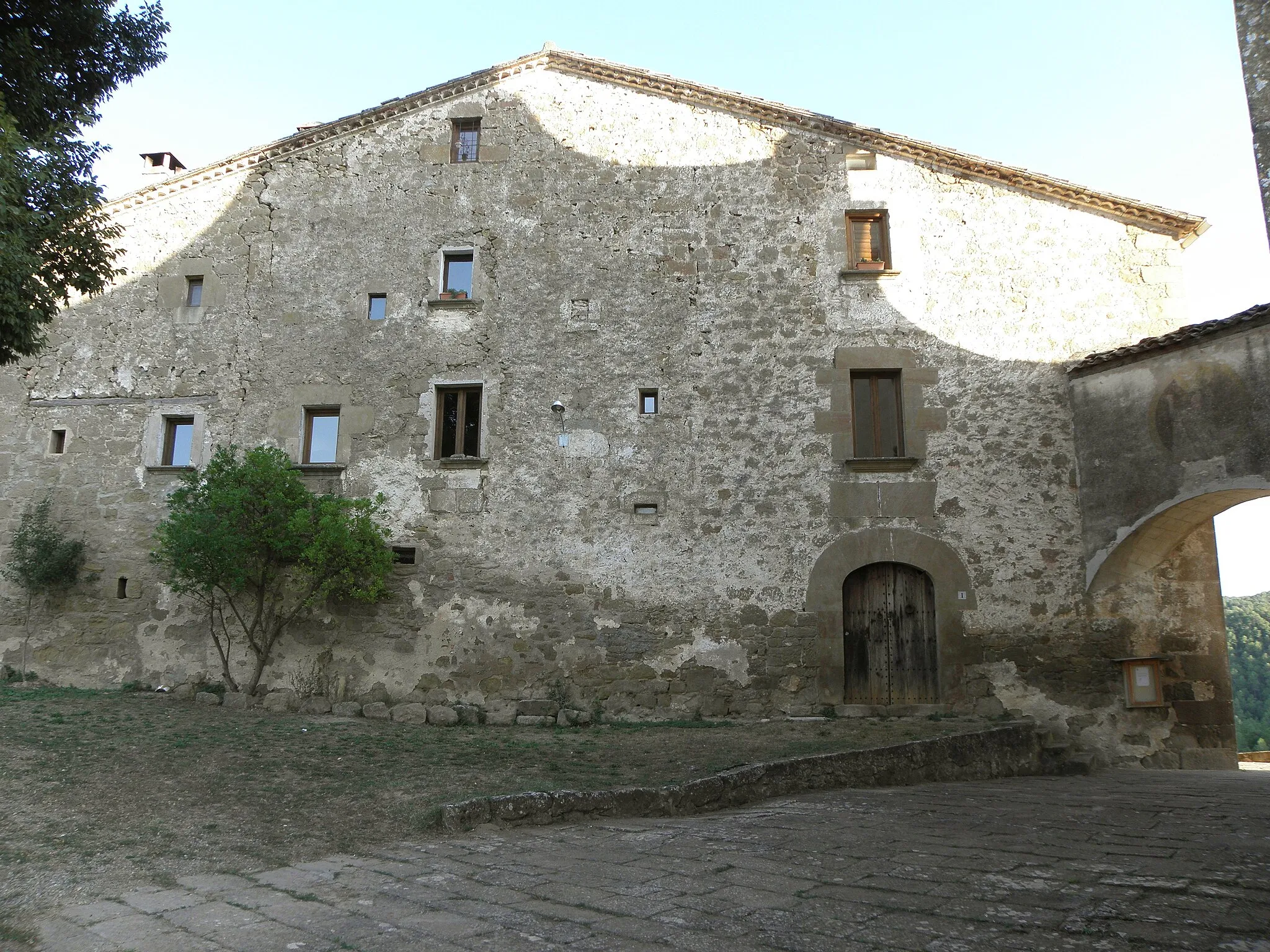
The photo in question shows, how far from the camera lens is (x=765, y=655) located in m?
12.0

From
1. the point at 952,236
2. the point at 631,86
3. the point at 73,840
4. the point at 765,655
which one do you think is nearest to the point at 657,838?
the point at 73,840

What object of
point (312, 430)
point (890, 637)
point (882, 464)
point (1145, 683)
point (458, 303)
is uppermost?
point (458, 303)

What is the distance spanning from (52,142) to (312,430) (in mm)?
7010

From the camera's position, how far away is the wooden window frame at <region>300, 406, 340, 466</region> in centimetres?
1332

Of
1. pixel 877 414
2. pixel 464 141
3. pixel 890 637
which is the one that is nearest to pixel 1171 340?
pixel 877 414

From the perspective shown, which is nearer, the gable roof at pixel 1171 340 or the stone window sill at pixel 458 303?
the gable roof at pixel 1171 340

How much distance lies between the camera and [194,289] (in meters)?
14.2

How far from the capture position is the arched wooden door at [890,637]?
469 inches

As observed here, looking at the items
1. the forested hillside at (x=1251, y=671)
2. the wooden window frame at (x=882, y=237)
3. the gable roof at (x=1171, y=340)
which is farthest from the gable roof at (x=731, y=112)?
the forested hillside at (x=1251, y=671)

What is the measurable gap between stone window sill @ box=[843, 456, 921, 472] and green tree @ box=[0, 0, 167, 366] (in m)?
8.88

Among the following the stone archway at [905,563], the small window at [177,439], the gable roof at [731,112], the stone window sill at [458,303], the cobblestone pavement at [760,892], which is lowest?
the cobblestone pavement at [760,892]

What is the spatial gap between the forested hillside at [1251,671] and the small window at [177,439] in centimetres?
3727

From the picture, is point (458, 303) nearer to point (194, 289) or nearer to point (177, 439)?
point (194, 289)

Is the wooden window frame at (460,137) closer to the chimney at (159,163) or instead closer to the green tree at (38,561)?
the chimney at (159,163)
